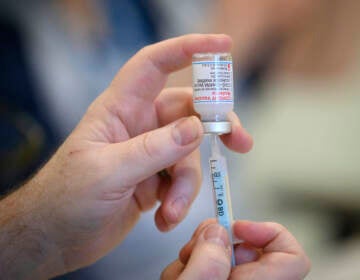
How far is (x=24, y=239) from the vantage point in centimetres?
87

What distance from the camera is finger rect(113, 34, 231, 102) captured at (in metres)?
0.80

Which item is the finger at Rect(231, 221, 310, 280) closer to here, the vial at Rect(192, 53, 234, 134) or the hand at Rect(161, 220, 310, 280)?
the hand at Rect(161, 220, 310, 280)

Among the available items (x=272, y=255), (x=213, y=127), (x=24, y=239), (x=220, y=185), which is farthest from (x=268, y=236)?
(x=24, y=239)

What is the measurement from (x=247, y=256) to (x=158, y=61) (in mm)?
453

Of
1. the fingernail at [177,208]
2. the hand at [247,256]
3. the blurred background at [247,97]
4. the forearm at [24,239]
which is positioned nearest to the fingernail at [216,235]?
the hand at [247,256]

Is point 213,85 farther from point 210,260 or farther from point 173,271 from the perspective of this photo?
point 173,271

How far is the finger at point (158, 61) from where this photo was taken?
80 centimetres

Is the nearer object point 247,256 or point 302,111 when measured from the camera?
point 247,256

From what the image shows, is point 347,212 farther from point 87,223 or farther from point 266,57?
point 87,223

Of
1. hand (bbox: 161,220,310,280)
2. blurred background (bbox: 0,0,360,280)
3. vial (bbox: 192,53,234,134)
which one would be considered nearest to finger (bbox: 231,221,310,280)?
hand (bbox: 161,220,310,280)

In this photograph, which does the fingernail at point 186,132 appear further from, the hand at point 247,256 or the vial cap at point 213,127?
the hand at point 247,256

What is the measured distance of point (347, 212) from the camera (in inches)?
56.4

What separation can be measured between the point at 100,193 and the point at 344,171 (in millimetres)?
1065

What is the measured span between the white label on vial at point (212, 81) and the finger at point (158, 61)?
122mm
